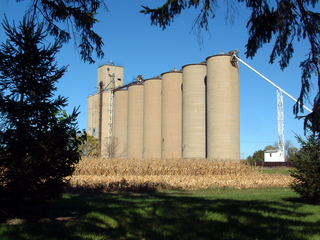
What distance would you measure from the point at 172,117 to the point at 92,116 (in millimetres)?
29877

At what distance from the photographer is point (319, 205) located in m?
9.80

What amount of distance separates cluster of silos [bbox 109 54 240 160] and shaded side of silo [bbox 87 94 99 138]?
1298cm

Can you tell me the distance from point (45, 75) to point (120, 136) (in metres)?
51.4

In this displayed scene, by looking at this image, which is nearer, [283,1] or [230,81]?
[283,1]

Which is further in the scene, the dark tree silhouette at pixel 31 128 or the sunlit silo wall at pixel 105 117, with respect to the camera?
the sunlit silo wall at pixel 105 117

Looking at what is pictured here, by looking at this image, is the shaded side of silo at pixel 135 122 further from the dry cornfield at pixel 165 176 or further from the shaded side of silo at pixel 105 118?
the dry cornfield at pixel 165 176

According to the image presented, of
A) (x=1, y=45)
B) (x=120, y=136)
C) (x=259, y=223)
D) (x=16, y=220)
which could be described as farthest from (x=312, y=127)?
(x=120, y=136)

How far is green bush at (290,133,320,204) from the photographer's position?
9.96 m

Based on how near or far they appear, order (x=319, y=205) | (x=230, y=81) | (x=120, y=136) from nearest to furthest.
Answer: (x=319, y=205) < (x=230, y=81) < (x=120, y=136)

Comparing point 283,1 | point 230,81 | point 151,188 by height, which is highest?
point 230,81

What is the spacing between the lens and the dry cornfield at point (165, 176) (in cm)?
1488

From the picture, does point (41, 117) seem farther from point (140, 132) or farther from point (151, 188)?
point (140, 132)

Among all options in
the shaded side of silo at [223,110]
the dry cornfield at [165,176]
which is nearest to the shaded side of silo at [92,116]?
the shaded side of silo at [223,110]

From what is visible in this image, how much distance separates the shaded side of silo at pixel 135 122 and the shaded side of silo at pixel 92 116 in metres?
15.9
